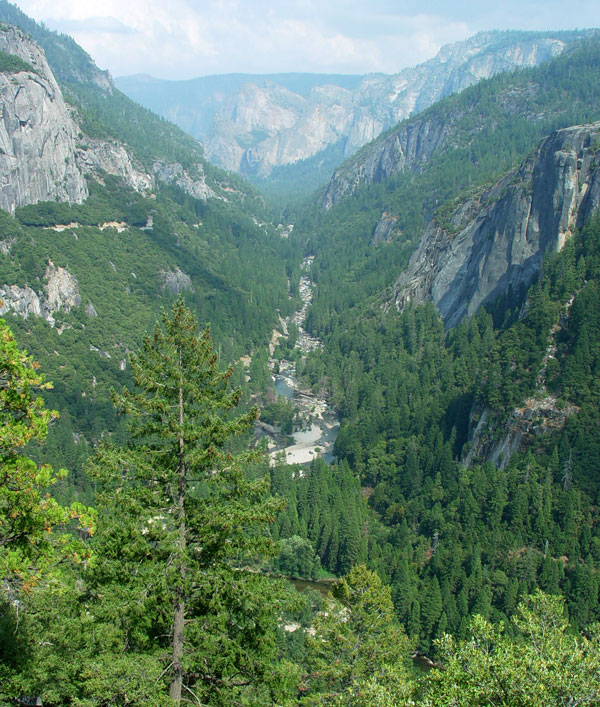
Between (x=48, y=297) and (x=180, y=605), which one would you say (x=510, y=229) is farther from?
(x=180, y=605)

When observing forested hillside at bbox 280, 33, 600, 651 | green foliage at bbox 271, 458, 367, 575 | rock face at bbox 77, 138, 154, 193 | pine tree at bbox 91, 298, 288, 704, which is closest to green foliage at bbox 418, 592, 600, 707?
pine tree at bbox 91, 298, 288, 704

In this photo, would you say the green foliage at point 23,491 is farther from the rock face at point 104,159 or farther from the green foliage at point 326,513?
the rock face at point 104,159

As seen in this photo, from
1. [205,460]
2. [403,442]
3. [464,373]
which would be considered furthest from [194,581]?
[464,373]

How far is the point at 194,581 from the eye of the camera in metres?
18.2

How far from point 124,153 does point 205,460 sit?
197 m

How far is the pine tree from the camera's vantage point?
18203 mm

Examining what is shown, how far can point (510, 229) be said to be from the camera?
127500mm

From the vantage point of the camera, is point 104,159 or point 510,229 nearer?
point 510,229

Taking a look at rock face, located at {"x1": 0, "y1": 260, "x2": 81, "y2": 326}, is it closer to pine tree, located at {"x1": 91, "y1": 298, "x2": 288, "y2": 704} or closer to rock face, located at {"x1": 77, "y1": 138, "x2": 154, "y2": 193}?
rock face, located at {"x1": 77, "y1": 138, "x2": 154, "y2": 193}

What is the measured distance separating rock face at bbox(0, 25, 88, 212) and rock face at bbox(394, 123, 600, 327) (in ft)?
291

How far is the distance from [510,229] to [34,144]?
10450 centimetres

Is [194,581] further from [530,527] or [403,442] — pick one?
[403,442]

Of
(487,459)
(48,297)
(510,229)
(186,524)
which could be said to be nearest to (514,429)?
(487,459)

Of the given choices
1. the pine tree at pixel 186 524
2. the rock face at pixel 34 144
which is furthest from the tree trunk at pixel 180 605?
the rock face at pixel 34 144
